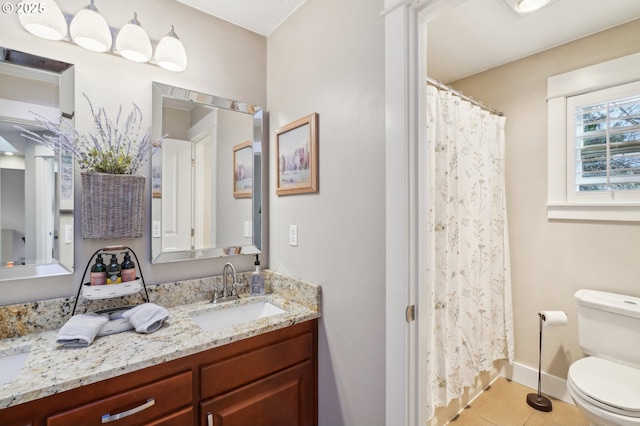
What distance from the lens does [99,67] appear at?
53.5 inches

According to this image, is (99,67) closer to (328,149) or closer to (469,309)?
(328,149)

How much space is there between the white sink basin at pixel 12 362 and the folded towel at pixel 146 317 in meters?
0.32

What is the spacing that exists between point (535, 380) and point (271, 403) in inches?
80.7

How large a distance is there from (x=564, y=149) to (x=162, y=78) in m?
2.60

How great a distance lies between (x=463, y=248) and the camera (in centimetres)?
188

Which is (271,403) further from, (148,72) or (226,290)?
(148,72)

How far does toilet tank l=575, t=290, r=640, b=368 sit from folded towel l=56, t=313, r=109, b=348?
8.52ft

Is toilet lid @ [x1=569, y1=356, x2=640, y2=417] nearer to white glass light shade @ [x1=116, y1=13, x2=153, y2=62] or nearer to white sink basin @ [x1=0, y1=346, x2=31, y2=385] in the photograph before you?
white sink basin @ [x1=0, y1=346, x2=31, y2=385]

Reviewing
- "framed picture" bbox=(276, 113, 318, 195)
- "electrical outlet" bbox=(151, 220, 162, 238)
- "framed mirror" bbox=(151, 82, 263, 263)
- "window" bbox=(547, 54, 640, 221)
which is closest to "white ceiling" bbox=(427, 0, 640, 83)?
"window" bbox=(547, 54, 640, 221)

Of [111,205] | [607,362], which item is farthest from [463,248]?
[111,205]

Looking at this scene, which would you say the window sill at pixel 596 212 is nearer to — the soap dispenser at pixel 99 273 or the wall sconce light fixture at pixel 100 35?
the wall sconce light fixture at pixel 100 35

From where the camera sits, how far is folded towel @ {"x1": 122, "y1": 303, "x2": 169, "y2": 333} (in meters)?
1.20

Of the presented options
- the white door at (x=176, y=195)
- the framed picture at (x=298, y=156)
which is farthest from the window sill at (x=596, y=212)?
the white door at (x=176, y=195)

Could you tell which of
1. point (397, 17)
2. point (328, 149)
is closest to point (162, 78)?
point (328, 149)
